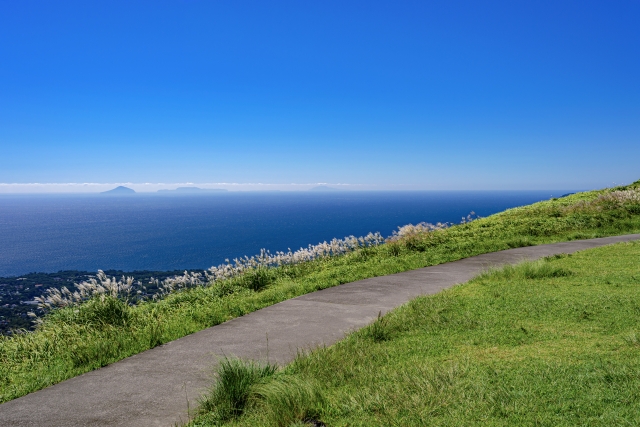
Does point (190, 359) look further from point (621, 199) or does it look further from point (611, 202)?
point (621, 199)

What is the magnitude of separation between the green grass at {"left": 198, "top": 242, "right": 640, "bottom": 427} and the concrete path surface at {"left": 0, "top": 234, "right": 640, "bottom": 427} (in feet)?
2.22

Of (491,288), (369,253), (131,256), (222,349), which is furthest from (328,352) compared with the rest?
(131,256)

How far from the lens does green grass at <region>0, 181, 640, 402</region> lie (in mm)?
Answer: 5949

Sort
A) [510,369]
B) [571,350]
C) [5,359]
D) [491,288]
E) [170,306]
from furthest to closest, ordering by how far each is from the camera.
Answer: [170,306] < [491,288] < [5,359] < [571,350] < [510,369]

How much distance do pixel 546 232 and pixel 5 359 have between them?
1945cm

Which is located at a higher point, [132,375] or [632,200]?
[632,200]

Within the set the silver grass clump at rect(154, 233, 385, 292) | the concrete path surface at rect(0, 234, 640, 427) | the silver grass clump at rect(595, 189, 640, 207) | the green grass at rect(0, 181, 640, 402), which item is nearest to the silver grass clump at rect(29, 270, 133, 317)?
the green grass at rect(0, 181, 640, 402)

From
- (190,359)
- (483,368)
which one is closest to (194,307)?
(190,359)

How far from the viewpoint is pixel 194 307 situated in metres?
9.10

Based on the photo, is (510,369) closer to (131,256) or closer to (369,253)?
(369,253)

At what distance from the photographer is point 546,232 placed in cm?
1778

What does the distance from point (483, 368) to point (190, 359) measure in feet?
12.9

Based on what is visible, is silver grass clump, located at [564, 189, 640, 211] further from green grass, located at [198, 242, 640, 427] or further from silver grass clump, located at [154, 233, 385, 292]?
green grass, located at [198, 242, 640, 427]

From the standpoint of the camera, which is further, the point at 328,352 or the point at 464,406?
the point at 328,352
